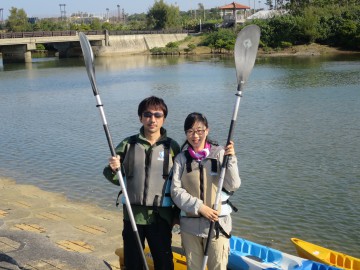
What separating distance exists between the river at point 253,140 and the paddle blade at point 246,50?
3.81 metres

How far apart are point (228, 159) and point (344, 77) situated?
26.2 m

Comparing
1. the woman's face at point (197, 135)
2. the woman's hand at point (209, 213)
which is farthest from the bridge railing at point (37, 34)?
the woman's hand at point (209, 213)

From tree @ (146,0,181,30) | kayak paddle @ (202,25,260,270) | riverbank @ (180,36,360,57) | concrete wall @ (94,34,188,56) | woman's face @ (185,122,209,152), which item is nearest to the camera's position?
woman's face @ (185,122,209,152)

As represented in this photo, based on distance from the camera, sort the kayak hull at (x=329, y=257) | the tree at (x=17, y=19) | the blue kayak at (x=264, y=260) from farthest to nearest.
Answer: the tree at (x=17, y=19) < the kayak hull at (x=329, y=257) < the blue kayak at (x=264, y=260)

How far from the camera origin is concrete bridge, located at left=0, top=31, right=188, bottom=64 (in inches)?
2076

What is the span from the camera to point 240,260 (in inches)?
200

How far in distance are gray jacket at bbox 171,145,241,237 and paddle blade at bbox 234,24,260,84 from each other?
764 millimetres

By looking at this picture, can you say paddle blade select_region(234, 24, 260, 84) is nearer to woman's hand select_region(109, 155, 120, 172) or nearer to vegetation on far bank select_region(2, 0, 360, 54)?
woman's hand select_region(109, 155, 120, 172)

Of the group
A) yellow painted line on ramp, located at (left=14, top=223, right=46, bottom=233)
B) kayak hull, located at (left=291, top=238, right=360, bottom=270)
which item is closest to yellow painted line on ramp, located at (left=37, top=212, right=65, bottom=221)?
yellow painted line on ramp, located at (left=14, top=223, right=46, bottom=233)

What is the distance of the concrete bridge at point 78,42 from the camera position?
52.7m

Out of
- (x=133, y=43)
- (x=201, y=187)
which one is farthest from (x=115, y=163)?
(x=133, y=43)

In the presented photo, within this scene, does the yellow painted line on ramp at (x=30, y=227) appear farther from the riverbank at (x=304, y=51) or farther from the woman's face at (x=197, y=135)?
the riverbank at (x=304, y=51)

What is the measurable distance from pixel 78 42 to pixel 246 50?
56.3m

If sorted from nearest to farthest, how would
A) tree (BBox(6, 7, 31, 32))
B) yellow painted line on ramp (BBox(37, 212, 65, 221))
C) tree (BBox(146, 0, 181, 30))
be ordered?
1. yellow painted line on ramp (BBox(37, 212, 65, 221))
2. tree (BBox(146, 0, 181, 30))
3. tree (BBox(6, 7, 31, 32))
